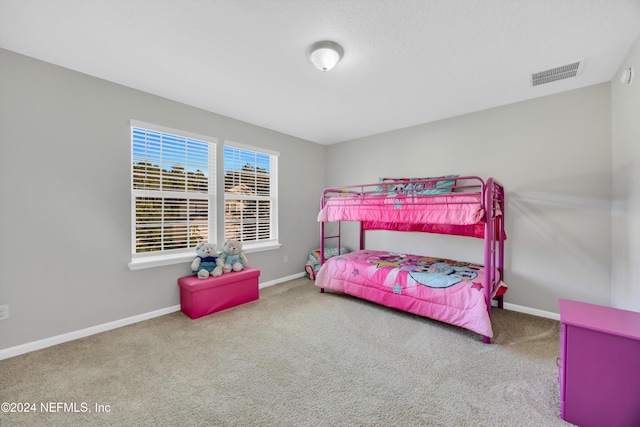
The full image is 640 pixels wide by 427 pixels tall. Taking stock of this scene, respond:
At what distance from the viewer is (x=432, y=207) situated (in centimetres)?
271

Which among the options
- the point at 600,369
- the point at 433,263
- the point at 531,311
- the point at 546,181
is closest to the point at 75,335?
the point at 433,263

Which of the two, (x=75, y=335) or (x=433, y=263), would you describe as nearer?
(x=75, y=335)

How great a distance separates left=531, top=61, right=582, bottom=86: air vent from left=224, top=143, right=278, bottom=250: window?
3.29m

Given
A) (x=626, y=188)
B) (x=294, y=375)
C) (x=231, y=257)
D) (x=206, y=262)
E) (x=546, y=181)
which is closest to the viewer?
(x=294, y=375)

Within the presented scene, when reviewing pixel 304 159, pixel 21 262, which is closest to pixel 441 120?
pixel 304 159

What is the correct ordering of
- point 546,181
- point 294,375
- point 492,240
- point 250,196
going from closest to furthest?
point 294,375 → point 492,240 → point 546,181 → point 250,196

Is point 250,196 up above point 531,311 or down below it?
above

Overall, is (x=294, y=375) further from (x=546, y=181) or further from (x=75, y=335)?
(x=546, y=181)

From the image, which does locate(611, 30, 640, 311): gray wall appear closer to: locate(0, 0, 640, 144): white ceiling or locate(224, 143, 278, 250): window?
locate(0, 0, 640, 144): white ceiling

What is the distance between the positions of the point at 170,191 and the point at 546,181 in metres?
4.30

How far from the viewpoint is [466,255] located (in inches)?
132

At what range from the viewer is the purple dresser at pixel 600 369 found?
1.31m

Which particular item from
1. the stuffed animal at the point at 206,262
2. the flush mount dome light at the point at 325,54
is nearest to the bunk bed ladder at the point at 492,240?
the flush mount dome light at the point at 325,54

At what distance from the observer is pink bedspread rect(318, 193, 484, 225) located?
8.14ft
